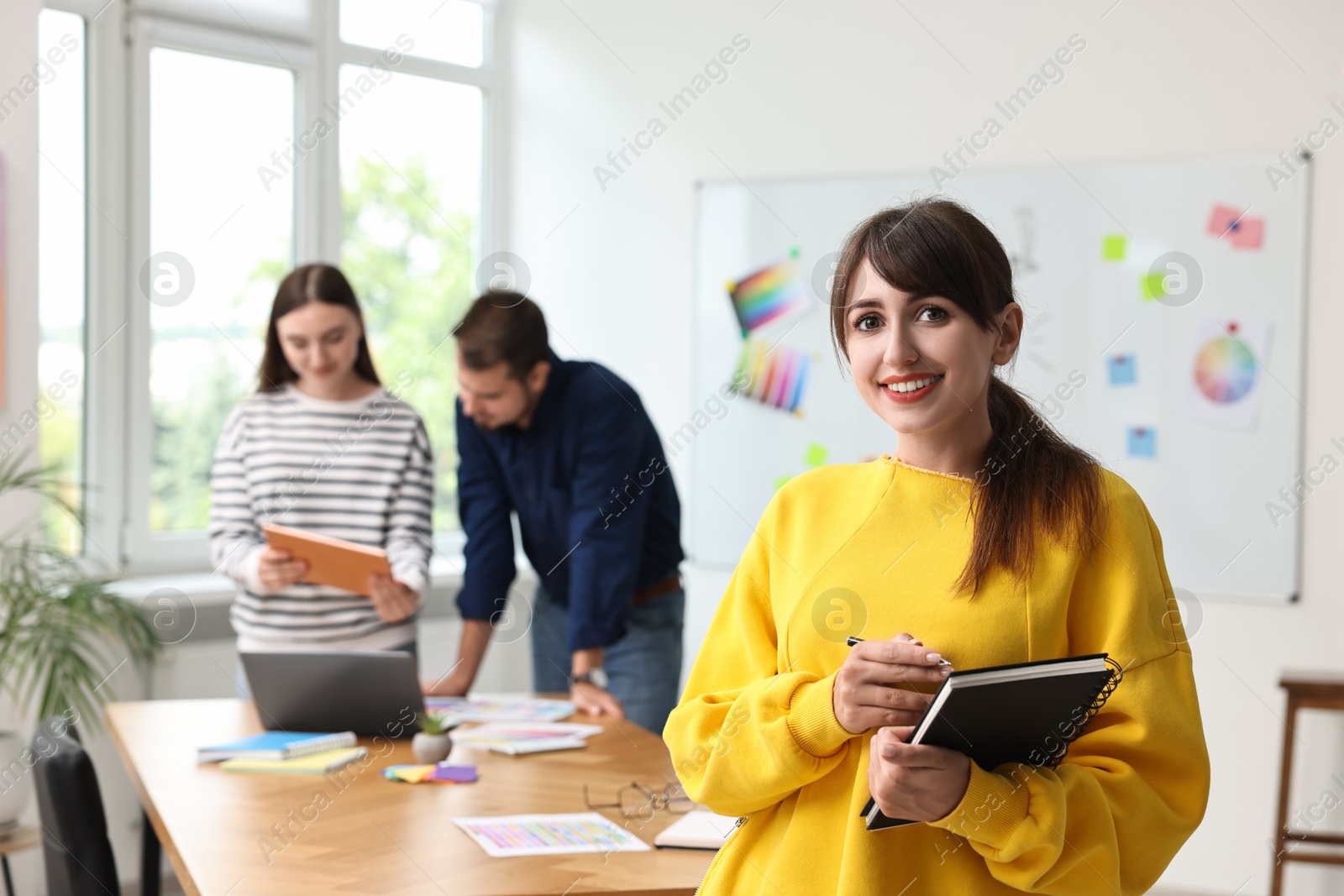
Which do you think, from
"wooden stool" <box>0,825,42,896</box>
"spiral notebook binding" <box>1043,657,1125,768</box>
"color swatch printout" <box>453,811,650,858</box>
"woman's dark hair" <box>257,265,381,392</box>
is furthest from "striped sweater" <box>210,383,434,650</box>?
"spiral notebook binding" <box>1043,657,1125,768</box>

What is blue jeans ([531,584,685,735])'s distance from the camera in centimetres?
256

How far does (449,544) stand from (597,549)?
2.54 m

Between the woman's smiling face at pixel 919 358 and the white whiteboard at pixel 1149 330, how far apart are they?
2.59m

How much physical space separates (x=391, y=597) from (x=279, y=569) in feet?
0.80

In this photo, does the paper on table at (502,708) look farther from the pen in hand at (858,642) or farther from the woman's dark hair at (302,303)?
the pen in hand at (858,642)

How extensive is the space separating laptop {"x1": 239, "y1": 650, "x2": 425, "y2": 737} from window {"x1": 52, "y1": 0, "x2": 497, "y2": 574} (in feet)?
5.28

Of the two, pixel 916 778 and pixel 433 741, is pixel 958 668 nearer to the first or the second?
pixel 916 778

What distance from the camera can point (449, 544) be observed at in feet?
16.1

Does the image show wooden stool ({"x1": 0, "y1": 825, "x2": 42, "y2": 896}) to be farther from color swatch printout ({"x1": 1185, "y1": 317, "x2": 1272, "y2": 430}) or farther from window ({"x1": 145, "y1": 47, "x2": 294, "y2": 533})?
color swatch printout ({"x1": 1185, "y1": 317, "x2": 1272, "y2": 430})

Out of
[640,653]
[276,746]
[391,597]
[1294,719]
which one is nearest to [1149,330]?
[1294,719]

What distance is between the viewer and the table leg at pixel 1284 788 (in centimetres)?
318

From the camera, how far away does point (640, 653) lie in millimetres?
2578

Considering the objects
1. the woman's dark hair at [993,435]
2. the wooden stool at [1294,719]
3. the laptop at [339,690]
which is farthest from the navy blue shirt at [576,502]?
the wooden stool at [1294,719]

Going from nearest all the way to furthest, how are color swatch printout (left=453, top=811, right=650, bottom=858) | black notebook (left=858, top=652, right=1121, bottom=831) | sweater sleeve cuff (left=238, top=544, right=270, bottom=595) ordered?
black notebook (left=858, top=652, right=1121, bottom=831)
color swatch printout (left=453, top=811, right=650, bottom=858)
sweater sleeve cuff (left=238, top=544, right=270, bottom=595)
